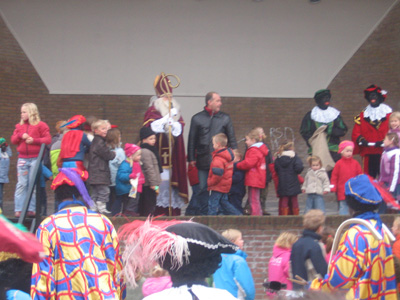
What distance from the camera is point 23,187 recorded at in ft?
30.3

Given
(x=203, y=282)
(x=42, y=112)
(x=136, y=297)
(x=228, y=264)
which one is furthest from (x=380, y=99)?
(x=203, y=282)

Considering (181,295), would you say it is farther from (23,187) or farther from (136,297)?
(23,187)

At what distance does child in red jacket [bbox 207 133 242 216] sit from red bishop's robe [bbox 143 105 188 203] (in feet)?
2.56

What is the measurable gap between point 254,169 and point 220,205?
74 cm

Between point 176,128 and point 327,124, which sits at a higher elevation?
point 327,124

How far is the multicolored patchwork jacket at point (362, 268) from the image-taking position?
4789 mm

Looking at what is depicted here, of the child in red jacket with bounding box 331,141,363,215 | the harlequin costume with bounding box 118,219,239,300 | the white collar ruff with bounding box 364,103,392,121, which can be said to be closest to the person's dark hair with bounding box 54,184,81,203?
the harlequin costume with bounding box 118,219,239,300

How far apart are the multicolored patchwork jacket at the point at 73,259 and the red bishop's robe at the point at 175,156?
5.08 meters

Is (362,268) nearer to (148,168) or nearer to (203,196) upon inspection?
(148,168)

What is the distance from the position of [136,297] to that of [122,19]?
7.49m

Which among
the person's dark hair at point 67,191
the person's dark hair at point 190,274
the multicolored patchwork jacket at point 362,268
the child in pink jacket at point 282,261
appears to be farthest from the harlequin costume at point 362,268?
the person's dark hair at point 67,191

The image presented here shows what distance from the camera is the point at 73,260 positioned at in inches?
187

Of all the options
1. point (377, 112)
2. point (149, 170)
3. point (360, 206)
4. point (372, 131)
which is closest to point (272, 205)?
point (372, 131)

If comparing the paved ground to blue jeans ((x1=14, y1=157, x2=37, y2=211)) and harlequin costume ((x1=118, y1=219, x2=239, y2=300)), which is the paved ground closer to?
blue jeans ((x1=14, y1=157, x2=37, y2=211))
